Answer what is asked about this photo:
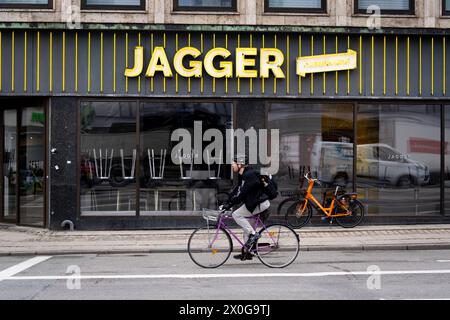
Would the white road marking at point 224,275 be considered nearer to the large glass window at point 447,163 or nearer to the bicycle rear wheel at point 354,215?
the bicycle rear wheel at point 354,215

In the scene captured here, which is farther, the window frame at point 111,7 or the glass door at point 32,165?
the glass door at point 32,165

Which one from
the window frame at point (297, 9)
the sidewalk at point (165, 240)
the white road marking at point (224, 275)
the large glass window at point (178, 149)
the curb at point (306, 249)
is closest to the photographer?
the white road marking at point (224, 275)

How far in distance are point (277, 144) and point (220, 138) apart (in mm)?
1472

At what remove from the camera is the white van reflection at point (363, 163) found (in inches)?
729

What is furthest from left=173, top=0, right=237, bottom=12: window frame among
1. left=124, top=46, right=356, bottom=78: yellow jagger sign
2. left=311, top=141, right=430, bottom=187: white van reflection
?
left=311, top=141, right=430, bottom=187: white van reflection

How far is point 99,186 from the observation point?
59.3 feet

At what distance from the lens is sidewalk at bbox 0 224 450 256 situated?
581 inches

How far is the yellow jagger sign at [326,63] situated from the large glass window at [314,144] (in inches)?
36.9

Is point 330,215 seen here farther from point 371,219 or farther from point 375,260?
point 375,260

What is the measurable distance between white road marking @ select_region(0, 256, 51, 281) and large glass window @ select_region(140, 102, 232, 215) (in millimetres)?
4623

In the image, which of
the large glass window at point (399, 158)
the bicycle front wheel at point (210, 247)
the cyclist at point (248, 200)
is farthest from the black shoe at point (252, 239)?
the large glass window at point (399, 158)

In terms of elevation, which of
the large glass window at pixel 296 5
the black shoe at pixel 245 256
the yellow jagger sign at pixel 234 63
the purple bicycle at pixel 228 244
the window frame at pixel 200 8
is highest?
the large glass window at pixel 296 5
